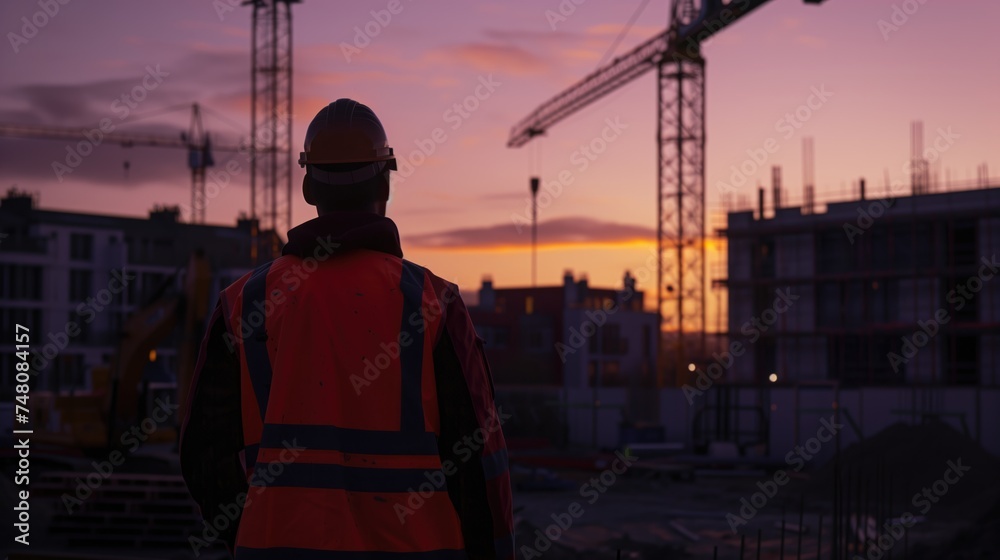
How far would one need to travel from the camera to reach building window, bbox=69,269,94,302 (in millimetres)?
63844

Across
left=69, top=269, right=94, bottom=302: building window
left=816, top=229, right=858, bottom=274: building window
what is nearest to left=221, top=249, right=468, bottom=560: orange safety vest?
left=816, top=229, right=858, bottom=274: building window

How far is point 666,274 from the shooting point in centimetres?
5619

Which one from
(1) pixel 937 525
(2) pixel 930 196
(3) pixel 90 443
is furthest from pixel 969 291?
(3) pixel 90 443

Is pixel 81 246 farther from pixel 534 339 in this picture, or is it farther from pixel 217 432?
pixel 217 432

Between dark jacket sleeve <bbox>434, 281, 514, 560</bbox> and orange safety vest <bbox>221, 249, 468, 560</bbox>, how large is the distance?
0.10 ft

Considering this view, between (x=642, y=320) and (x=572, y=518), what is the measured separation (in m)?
53.9

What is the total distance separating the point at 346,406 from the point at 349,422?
0.10 ft

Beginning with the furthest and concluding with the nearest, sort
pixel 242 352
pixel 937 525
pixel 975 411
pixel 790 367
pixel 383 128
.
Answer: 1. pixel 790 367
2. pixel 975 411
3. pixel 937 525
4. pixel 383 128
5. pixel 242 352

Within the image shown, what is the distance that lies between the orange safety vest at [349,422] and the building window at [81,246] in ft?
218

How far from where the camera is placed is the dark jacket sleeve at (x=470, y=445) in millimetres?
2066

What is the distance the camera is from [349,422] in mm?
2004

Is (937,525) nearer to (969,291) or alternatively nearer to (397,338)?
(397,338)

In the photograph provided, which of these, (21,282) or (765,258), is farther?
(21,282)

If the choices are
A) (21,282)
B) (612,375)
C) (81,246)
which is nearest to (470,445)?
(21,282)
